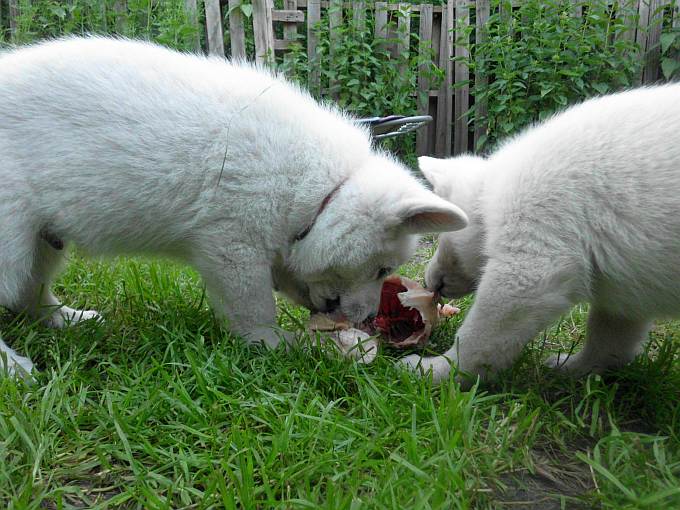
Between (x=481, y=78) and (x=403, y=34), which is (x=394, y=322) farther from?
(x=403, y=34)

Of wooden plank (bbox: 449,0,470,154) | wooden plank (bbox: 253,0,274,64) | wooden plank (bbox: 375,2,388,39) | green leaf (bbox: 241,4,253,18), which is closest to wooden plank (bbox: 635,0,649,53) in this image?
wooden plank (bbox: 449,0,470,154)

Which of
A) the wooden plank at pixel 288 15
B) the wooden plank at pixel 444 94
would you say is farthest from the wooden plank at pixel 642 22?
the wooden plank at pixel 288 15

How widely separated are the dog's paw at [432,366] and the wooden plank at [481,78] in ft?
18.4

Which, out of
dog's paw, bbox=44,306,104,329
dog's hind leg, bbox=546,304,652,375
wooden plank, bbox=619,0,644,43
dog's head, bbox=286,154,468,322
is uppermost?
wooden plank, bbox=619,0,644,43

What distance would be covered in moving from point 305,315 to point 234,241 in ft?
3.18

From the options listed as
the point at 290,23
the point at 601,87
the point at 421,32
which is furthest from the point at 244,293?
the point at 421,32

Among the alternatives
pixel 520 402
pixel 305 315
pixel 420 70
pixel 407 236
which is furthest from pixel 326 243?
pixel 420 70

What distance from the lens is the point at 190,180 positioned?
3072 millimetres

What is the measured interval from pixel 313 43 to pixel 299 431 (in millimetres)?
6822

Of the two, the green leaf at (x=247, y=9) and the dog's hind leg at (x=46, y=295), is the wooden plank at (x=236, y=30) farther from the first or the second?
the dog's hind leg at (x=46, y=295)

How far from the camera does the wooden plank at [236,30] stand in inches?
308

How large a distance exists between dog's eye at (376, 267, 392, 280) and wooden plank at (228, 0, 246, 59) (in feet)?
16.8

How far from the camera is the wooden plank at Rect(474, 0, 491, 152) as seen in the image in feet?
27.3

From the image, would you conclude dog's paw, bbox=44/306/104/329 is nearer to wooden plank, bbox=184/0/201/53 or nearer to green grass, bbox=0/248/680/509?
green grass, bbox=0/248/680/509
